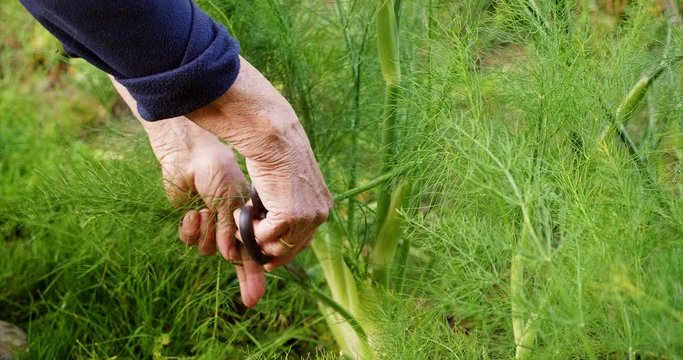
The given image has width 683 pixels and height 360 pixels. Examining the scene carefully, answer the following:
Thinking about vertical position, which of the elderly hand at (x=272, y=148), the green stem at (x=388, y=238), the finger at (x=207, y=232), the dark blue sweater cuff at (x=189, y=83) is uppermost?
the dark blue sweater cuff at (x=189, y=83)

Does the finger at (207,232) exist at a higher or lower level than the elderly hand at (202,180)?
lower

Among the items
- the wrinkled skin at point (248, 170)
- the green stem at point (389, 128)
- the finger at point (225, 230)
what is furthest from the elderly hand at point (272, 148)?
the green stem at point (389, 128)

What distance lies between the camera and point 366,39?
1.77 metres

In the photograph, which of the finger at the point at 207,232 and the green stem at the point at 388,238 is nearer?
the finger at the point at 207,232

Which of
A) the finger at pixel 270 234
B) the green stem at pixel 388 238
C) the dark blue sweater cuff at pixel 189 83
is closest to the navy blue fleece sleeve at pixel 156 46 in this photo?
the dark blue sweater cuff at pixel 189 83

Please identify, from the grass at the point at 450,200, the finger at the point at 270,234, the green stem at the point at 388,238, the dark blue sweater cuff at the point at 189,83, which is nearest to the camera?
the grass at the point at 450,200

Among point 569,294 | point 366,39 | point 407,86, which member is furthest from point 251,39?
point 569,294

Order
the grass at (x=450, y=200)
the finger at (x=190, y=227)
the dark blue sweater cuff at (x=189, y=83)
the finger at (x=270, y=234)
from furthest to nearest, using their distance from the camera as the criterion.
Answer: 1. the finger at (x=190, y=227)
2. the finger at (x=270, y=234)
3. the dark blue sweater cuff at (x=189, y=83)
4. the grass at (x=450, y=200)

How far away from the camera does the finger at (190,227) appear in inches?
57.6

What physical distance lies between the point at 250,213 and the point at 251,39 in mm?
519

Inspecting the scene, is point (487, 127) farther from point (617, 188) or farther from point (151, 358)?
point (151, 358)

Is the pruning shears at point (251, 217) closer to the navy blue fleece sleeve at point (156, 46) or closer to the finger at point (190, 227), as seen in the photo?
the finger at point (190, 227)

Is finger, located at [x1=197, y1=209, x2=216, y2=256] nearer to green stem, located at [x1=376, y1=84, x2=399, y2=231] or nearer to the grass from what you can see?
the grass

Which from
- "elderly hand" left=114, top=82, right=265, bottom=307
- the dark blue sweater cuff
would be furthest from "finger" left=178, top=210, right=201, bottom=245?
the dark blue sweater cuff
